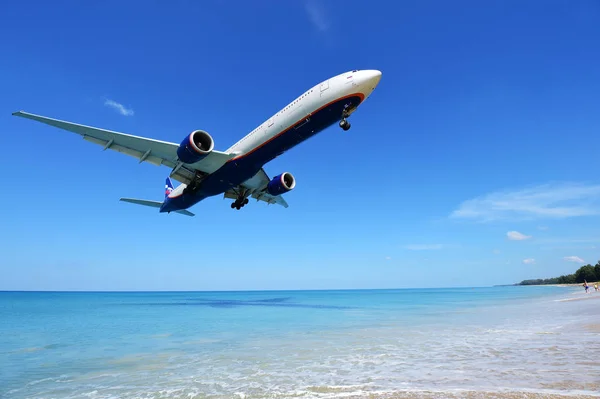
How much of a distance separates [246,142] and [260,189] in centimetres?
847

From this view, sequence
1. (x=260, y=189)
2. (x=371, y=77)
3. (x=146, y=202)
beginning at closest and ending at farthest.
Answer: (x=371, y=77)
(x=260, y=189)
(x=146, y=202)

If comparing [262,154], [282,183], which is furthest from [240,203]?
[262,154]

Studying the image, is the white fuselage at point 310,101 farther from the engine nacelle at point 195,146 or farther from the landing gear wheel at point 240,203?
the landing gear wheel at point 240,203

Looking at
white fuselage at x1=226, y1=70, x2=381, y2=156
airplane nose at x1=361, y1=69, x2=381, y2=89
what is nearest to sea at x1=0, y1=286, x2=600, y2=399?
white fuselage at x1=226, y1=70, x2=381, y2=156

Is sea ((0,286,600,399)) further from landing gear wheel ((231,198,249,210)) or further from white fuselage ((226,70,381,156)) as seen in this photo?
landing gear wheel ((231,198,249,210))

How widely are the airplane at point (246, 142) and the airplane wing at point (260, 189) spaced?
201 millimetres

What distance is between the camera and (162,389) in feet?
37.7

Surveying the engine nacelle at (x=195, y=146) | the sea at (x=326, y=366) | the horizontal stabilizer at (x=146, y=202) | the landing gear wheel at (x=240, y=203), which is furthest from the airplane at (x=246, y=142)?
the sea at (x=326, y=366)

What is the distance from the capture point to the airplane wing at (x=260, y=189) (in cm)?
3038

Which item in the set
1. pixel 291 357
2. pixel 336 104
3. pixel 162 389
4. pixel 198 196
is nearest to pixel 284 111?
pixel 336 104

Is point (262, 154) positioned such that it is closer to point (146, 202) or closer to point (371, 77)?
point (371, 77)

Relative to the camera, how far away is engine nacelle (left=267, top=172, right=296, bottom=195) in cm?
2920

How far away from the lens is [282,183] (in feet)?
95.6

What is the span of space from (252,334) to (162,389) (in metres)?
13.8
